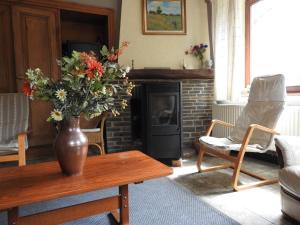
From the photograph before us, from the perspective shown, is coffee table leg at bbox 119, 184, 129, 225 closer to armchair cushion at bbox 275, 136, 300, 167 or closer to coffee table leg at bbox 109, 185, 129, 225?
coffee table leg at bbox 109, 185, 129, 225

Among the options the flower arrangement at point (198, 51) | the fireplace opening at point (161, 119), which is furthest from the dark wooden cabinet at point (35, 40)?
the fireplace opening at point (161, 119)

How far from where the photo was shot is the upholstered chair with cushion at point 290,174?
1.42 m

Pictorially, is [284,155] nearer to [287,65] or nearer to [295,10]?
[287,65]

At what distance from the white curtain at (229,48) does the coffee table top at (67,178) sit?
6.71 ft

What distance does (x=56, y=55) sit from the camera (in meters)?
3.56

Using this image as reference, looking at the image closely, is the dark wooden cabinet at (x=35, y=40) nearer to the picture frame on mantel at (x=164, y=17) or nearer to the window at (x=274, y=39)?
the picture frame on mantel at (x=164, y=17)

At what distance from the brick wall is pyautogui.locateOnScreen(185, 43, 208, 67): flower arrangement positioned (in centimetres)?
38

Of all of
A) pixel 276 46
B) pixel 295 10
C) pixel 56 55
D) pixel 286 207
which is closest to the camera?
pixel 286 207

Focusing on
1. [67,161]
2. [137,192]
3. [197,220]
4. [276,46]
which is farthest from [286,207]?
[276,46]

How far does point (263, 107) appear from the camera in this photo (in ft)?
8.11

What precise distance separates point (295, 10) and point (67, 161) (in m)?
2.76

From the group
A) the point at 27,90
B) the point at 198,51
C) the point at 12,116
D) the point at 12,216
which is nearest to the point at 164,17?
the point at 198,51

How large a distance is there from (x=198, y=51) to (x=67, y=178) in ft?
9.26

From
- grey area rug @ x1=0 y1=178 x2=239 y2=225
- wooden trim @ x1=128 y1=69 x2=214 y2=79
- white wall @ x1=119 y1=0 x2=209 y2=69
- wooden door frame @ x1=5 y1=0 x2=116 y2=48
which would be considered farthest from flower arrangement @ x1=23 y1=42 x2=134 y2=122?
wooden door frame @ x1=5 y1=0 x2=116 y2=48
